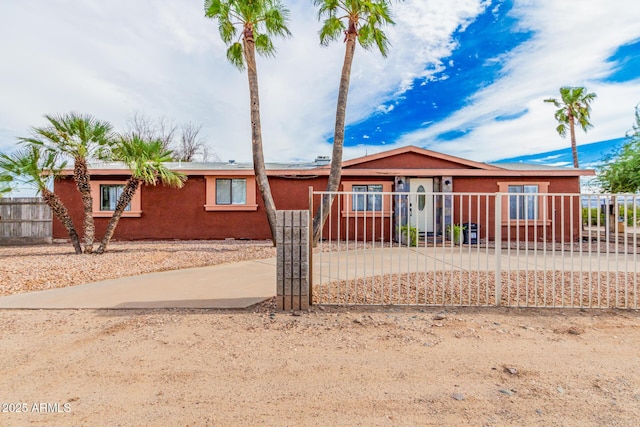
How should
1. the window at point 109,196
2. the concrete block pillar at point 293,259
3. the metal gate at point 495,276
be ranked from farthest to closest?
the window at point 109,196 < the metal gate at point 495,276 < the concrete block pillar at point 293,259

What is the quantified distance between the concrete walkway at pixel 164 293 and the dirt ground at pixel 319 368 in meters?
0.37

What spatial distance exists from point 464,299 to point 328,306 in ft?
7.24

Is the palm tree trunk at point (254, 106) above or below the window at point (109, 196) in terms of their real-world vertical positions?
above

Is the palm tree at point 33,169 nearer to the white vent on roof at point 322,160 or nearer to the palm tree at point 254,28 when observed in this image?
the palm tree at point 254,28

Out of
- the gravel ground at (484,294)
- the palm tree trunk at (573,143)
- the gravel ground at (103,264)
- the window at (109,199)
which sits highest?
the palm tree trunk at (573,143)

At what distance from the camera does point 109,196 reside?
13.1m

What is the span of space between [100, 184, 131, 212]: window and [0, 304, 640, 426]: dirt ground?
9.81 meters

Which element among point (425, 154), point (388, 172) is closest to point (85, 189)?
point (388, 172)

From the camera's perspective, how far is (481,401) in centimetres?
248

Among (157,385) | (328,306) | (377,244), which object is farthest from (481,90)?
(157,385)

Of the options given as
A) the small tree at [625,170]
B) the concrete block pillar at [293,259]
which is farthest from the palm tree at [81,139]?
the small tree at [625,170]

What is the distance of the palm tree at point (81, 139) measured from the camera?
28.5ft

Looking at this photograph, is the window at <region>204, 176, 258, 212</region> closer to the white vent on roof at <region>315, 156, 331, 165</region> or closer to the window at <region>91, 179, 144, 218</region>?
the window at <region>91, 179, 144, 218</region>

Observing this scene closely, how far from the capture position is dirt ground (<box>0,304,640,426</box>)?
233 centimetres
